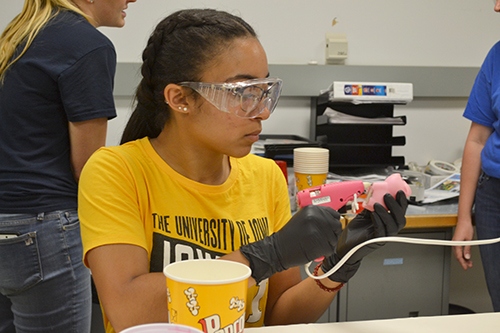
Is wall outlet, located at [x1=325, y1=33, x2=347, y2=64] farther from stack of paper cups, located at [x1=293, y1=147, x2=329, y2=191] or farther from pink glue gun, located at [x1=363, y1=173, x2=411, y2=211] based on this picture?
pink glue gun, located at [x1=363, y1=173, x2=411, y2=211]

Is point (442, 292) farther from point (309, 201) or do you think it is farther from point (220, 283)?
point (220, 283)

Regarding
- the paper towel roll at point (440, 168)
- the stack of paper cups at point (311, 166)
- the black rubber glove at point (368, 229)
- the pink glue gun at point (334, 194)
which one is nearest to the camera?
the black rubber glove at point (368, 229)

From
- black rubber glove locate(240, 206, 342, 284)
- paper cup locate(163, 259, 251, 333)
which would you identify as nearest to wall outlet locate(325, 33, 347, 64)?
black rubber glove locate(240, 206, 342, 284)

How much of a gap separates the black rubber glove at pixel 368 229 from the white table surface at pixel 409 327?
15cm

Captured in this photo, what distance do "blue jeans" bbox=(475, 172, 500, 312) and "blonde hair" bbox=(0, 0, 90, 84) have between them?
151cm

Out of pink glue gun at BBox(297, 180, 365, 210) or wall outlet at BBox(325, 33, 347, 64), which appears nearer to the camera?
pink glue gun at BBox(297, 180, 365, 210)

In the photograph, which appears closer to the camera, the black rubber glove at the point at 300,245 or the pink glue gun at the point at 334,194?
the black rubber glove at the point at 300,245

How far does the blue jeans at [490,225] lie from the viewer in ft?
5.15

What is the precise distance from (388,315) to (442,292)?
0.85ft

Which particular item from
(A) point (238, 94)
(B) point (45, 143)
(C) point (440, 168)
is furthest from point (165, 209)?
(C) point (440, 168)

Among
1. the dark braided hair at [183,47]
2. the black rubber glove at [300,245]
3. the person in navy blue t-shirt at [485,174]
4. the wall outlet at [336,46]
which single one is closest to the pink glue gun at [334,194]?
the black rubber glove at [300,245]

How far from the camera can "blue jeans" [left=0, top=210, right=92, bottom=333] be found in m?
1.20

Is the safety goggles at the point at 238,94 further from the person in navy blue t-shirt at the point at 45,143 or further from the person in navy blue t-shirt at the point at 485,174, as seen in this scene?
the person in navy blue t-shirt at the point at 485,174

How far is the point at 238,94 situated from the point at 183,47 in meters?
0.17
